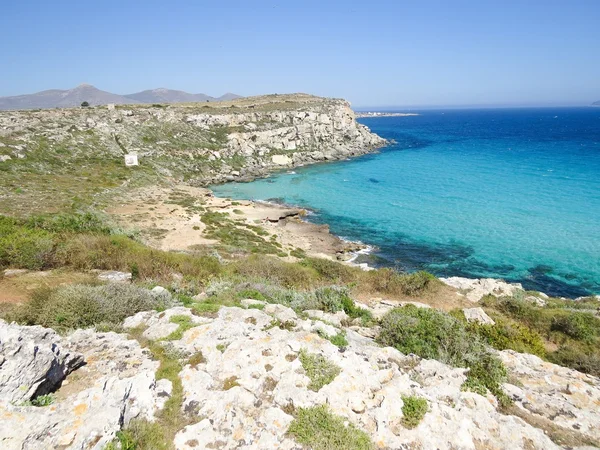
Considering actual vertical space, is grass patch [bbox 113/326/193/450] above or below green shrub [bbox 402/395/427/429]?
above

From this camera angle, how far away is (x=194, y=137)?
70.4m

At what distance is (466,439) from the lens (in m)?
6.07

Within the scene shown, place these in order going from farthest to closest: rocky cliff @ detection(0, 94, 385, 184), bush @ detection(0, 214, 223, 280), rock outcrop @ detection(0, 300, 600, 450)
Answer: rocky cliff @ detection(0, 94, 385, 184), bush @ detection(0, 214, 223, 280), rock outcrop @ detection(0, 300, 600, 450)

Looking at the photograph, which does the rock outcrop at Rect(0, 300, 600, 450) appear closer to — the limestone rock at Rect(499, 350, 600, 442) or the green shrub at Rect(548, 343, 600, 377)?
the limestone rock at Rect(499, 350, 600, 442)

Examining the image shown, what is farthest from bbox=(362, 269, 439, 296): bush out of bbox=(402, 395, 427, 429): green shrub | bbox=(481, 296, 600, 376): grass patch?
bbox=(402, 395, 427, 429): green shrub

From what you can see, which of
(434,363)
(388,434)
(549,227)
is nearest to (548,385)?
(434,363)

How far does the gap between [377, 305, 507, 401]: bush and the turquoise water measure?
18.6 metres

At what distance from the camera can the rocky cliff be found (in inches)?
2122

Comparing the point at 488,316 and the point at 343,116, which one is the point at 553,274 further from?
the point at 343,116

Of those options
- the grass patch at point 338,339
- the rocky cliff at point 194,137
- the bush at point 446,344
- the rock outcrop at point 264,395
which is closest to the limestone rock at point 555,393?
the rock outcrop at point 264,395

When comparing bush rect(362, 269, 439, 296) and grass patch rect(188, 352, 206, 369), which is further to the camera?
bush rect(362, 269, 439, 296)

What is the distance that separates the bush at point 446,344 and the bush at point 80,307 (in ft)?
24.0

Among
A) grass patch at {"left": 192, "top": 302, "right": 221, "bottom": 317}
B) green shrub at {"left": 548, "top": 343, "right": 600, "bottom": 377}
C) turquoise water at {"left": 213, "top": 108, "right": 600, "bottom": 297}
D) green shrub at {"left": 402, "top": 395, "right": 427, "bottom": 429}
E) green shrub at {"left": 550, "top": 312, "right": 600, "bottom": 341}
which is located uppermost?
green shrub at {"left": 402, "top": 395, "right": 427, "bottom": 429}

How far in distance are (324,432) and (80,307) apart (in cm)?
737
